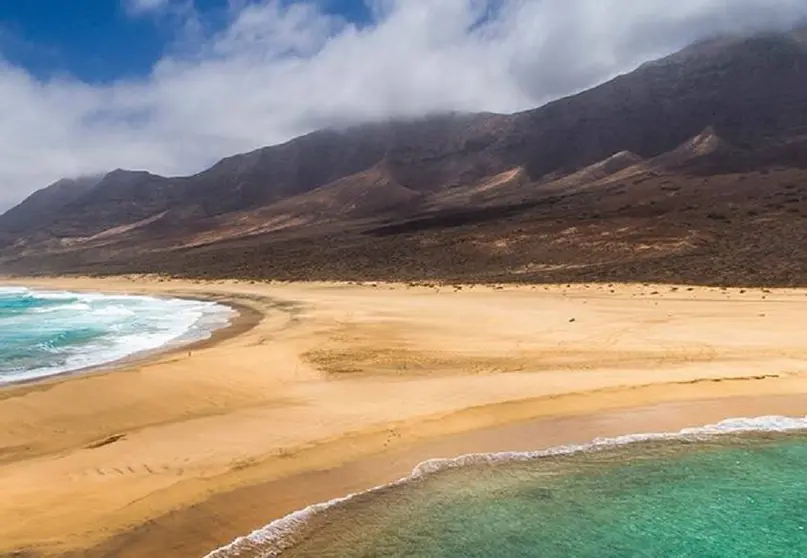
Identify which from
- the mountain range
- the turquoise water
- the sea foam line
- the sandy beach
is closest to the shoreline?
the turquoise water

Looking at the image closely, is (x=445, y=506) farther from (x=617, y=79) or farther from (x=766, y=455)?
(x=617, y=79)

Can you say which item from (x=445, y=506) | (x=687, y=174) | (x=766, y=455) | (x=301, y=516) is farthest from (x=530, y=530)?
(x=687, y=174)

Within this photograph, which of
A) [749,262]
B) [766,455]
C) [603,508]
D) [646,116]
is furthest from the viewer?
[646,116]

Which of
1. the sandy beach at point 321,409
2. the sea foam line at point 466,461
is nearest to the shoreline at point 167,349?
the sandy beach at point 321,409

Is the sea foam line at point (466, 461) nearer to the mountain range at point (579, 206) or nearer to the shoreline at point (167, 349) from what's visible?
the shoreline at point (167, 349)

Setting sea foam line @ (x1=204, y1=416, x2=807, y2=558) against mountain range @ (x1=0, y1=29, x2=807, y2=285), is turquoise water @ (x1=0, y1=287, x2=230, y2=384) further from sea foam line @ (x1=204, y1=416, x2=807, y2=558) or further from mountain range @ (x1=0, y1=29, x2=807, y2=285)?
mountain range @ (x1=0, y1=29, x2=807, y2=285)

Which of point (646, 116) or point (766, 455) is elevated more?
point (646, 116)
